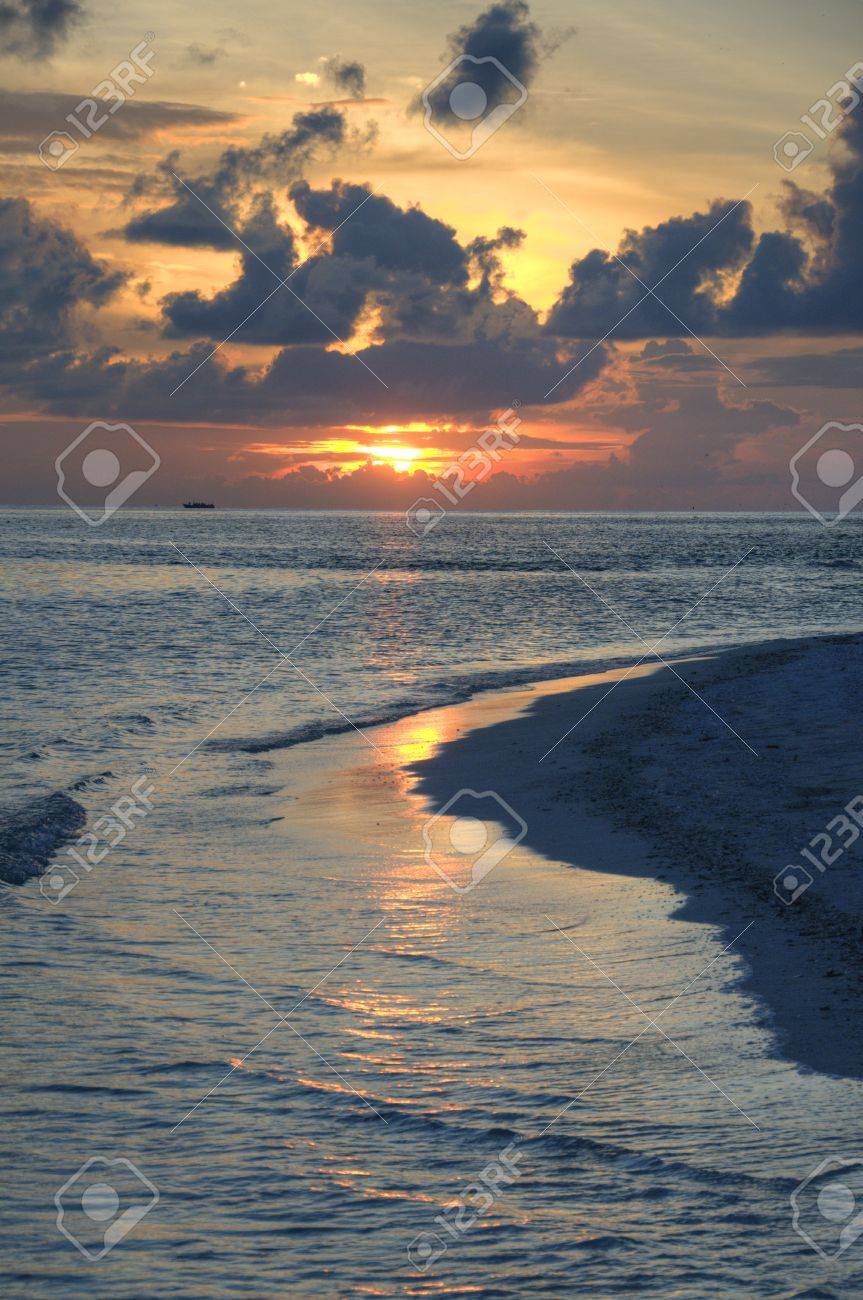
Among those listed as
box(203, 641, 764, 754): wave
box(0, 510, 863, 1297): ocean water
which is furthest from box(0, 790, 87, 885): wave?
box(203, 641, 764, 754): wave

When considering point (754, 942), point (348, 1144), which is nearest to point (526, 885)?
point (754, 942)

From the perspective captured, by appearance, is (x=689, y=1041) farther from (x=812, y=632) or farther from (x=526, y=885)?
(x=812, y=632)

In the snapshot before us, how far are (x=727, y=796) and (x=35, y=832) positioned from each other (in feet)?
26.5

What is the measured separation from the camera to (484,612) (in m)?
51.5

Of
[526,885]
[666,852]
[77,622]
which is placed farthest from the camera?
[77,622]

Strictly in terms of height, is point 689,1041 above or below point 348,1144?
below

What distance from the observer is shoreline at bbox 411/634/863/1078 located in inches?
326

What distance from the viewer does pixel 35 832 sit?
44.4 feet

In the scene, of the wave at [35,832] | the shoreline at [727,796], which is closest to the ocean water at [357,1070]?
the wave at [35,832]

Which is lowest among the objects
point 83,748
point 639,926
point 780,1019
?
point 780,1019

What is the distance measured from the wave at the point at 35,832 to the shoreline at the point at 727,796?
463cm

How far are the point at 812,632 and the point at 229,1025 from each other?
3496 cm

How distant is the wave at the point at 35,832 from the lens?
11.9 meters

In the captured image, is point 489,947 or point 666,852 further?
point 666,852
